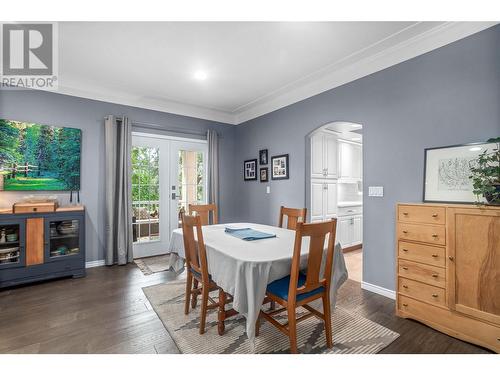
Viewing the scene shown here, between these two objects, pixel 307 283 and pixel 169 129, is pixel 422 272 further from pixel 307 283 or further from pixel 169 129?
pixel 169 129

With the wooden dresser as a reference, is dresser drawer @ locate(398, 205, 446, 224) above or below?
above

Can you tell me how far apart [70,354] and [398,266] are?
8.92 ft

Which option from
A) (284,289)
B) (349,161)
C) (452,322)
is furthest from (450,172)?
(349,161)

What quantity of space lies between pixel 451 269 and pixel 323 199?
229 centimetres

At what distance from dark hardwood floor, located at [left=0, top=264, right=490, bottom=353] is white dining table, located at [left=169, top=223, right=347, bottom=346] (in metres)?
0.65

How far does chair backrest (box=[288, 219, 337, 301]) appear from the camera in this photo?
1607 millimetres

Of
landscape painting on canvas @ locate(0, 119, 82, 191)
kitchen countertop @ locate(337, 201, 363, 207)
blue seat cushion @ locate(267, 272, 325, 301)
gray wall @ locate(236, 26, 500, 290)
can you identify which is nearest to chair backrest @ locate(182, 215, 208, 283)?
blue seat cushion @ locate(267, 272, 325, 301)

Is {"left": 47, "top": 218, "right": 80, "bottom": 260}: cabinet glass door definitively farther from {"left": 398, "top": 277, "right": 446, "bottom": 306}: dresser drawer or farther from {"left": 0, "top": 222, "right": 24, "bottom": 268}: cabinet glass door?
{"left": 398, "top": 277, "right": 446, "bottom": 306}: dresser drawer

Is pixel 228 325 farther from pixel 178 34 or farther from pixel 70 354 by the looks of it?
pixel 178 34

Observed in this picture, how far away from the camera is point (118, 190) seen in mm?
3924

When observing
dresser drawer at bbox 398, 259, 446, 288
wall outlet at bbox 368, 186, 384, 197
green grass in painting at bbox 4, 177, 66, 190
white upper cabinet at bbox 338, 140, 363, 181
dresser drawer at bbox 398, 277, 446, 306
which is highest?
white upper cabinet at bbox 338, 140, 363, 181
